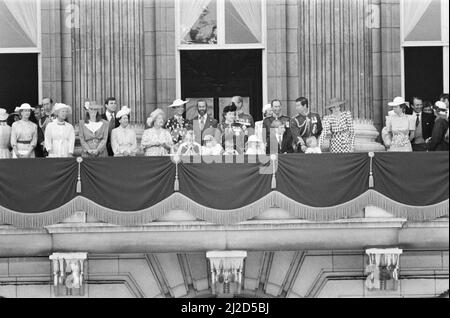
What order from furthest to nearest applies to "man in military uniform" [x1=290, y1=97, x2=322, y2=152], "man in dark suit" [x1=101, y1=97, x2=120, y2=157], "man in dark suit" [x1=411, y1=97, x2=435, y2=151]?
"man in dark suit" [x1=411, y1=97, x2=435, y2=151], "man in dark suit" [x1=101, y1=97, x2=120, y2=157], "man in military uniform" [x1=290, y1=97, x2=322, y2=152]

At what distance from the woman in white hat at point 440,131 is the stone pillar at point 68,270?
23.2 feet

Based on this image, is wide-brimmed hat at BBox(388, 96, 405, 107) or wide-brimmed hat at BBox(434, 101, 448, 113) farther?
wide-brimmed hat at BBox(388, 96, 405, 107)

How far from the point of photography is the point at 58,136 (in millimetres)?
31906

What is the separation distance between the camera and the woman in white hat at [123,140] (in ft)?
104

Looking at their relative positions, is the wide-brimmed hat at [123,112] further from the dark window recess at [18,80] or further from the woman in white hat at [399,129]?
the woman in white hat at [399,129]

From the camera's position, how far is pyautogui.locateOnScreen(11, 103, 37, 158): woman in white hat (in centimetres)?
3203

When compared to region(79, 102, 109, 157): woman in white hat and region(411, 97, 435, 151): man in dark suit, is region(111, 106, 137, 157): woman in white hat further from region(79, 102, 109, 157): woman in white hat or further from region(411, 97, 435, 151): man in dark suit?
region(411, 97, 435, 151): man in dark suit

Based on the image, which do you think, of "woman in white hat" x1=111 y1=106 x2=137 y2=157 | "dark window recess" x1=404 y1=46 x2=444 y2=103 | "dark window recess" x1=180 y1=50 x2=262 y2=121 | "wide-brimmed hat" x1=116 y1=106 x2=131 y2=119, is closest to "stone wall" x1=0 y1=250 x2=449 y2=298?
"woman in white hat" x1=111 y1=106 x2=137 y2=157

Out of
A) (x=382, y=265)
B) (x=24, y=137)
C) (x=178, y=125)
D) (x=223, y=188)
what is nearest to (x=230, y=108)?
(x=178, y=125)

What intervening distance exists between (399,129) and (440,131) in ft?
3.21

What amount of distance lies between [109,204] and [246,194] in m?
2.59

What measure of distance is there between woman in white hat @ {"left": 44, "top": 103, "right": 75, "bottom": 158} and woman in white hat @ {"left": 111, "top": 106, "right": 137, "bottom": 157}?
0.87 m
